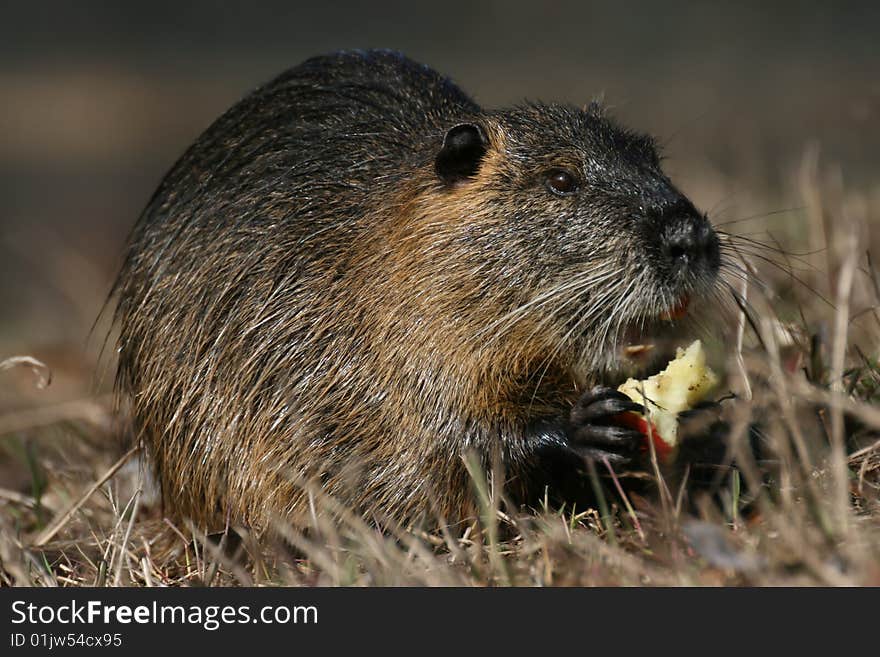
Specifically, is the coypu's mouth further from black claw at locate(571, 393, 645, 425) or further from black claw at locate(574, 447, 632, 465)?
black claw at locate(574, 447, 632, 465)

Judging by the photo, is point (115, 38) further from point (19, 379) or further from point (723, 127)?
point (19, 379)

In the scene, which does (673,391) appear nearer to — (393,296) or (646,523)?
(646,523)

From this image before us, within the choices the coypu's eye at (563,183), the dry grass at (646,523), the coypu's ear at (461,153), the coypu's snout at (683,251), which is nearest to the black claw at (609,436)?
the dry grass at (646,523)

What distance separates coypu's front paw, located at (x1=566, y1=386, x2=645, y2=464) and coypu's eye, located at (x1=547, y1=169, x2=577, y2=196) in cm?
58

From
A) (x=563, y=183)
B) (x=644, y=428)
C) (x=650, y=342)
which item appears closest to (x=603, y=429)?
(x=644, y=428)

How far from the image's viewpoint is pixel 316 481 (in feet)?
12.3

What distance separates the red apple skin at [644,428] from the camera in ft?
11.2

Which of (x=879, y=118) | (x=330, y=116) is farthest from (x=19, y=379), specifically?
(x=879, y=118)

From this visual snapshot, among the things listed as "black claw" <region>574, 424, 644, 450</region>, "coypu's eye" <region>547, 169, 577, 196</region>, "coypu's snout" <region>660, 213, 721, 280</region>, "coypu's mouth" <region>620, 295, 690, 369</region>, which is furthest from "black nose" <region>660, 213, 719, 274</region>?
"black claw" <region>574, 424, 644, 450</region>

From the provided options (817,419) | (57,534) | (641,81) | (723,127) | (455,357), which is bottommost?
(57,534)

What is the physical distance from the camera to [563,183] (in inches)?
143

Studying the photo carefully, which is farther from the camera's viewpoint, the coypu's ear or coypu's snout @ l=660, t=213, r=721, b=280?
the coypu's ear

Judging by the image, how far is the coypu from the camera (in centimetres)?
350

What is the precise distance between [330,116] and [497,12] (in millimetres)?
A: 14384
